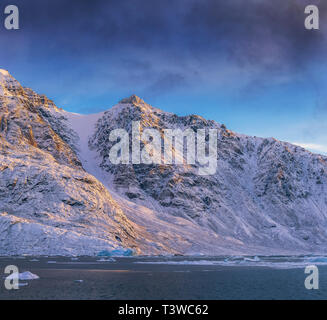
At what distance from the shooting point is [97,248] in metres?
169

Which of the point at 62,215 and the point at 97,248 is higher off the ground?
the point at 62,215
